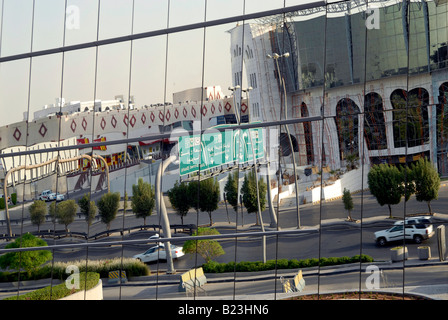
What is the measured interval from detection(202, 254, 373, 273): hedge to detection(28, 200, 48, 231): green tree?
429 centimetres

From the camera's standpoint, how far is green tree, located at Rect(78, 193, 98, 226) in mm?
14461

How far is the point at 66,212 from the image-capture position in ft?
48.6

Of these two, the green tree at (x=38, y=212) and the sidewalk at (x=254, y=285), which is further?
the green tree at (x=38, y=212)

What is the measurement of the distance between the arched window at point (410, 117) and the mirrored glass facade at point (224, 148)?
0.09ft

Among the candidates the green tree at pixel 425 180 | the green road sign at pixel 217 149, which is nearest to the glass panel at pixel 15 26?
the green road sign at pixel 217 149

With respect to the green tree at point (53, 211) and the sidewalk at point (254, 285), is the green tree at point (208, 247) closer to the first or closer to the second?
the sidewalk at point (254, 285)

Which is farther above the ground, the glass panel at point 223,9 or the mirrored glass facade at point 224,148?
the glass panel at point 223,9

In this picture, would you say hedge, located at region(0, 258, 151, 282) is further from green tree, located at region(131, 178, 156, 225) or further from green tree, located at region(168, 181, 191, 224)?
green tree, located at region(168, 181, 191, 224)

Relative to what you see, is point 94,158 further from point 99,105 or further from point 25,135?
point 25,135

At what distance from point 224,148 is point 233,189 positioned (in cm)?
89

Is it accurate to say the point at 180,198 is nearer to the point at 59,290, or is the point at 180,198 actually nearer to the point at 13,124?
the point at 59,290

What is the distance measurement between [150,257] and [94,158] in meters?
2.62

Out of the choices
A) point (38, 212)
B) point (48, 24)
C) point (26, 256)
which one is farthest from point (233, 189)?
point (48, 24)

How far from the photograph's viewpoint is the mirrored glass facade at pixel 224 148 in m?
12.2
